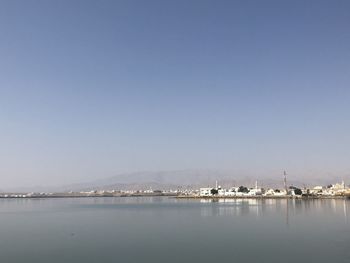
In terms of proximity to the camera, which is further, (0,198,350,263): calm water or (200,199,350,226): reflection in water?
(200,199,350,226): reflection in water

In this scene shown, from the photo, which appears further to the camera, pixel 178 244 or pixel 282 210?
pixel 282 210

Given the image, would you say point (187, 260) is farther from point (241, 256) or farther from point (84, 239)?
point (84, 239)

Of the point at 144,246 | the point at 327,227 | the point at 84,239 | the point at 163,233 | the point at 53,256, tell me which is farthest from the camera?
the point at 327,227

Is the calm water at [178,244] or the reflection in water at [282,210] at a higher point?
the calm water at [178,244]

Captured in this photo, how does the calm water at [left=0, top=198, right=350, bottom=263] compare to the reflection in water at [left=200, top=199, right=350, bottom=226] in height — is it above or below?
above

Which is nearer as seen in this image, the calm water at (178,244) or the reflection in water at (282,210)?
the calm water at (178,244)

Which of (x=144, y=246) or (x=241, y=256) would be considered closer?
(x=241, y=256)

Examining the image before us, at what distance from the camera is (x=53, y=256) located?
22891mm

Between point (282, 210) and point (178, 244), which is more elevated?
point (178, 244)

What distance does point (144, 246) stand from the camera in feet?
86.0

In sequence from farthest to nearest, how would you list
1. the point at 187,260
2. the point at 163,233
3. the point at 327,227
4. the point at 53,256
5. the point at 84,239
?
1. the point at 327,227
2. the point at 163,233
3. the point at 84,239
4. the point at 53,256
5. the point at 187,260

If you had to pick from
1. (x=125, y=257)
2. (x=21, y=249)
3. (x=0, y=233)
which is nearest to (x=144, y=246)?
(x=125, y=257)

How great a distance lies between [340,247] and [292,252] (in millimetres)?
3535

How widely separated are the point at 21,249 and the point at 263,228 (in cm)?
2121
